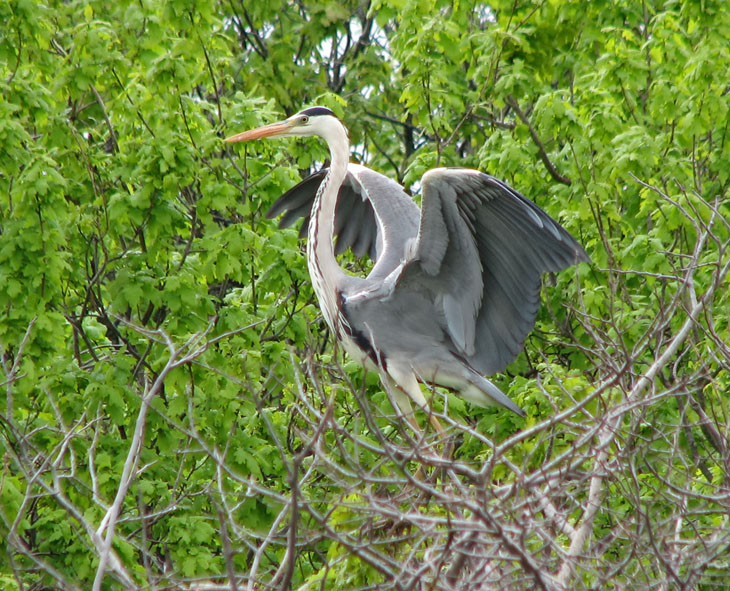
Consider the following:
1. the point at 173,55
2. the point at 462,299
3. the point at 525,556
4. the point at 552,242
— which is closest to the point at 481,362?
the point at 462,299

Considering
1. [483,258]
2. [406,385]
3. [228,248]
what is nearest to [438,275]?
[483,258]

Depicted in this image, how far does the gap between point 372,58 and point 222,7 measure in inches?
48.6

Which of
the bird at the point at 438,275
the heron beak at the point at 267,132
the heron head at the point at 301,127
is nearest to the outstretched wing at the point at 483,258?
the bird at the point at 438,275

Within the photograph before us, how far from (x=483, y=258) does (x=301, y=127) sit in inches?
55.0

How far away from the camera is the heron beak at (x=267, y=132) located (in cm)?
614

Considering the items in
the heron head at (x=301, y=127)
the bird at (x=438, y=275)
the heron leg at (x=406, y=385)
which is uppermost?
the heron head at (x=301, y=127)

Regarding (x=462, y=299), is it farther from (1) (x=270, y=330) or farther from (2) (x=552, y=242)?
(1) (x=270, y=330)

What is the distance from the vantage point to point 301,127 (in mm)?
6176

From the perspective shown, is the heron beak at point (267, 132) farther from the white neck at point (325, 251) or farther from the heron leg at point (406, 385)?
the heron leg at point (406, 385)

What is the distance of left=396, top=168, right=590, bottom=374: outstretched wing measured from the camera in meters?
4.98

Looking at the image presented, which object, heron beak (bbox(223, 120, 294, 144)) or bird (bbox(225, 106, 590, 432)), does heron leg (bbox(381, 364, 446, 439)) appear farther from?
heron beak (bbox(223, 120, 294, 144))

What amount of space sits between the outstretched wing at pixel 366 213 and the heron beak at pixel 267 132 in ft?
0.99

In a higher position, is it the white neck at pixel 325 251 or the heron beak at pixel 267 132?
the heron beak at pixel 267 132

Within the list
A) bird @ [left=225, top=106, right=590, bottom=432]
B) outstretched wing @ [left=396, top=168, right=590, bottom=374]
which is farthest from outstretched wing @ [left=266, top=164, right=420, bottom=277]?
outstretched wing @ [left=396, top=168, right=590, bottom=374]
